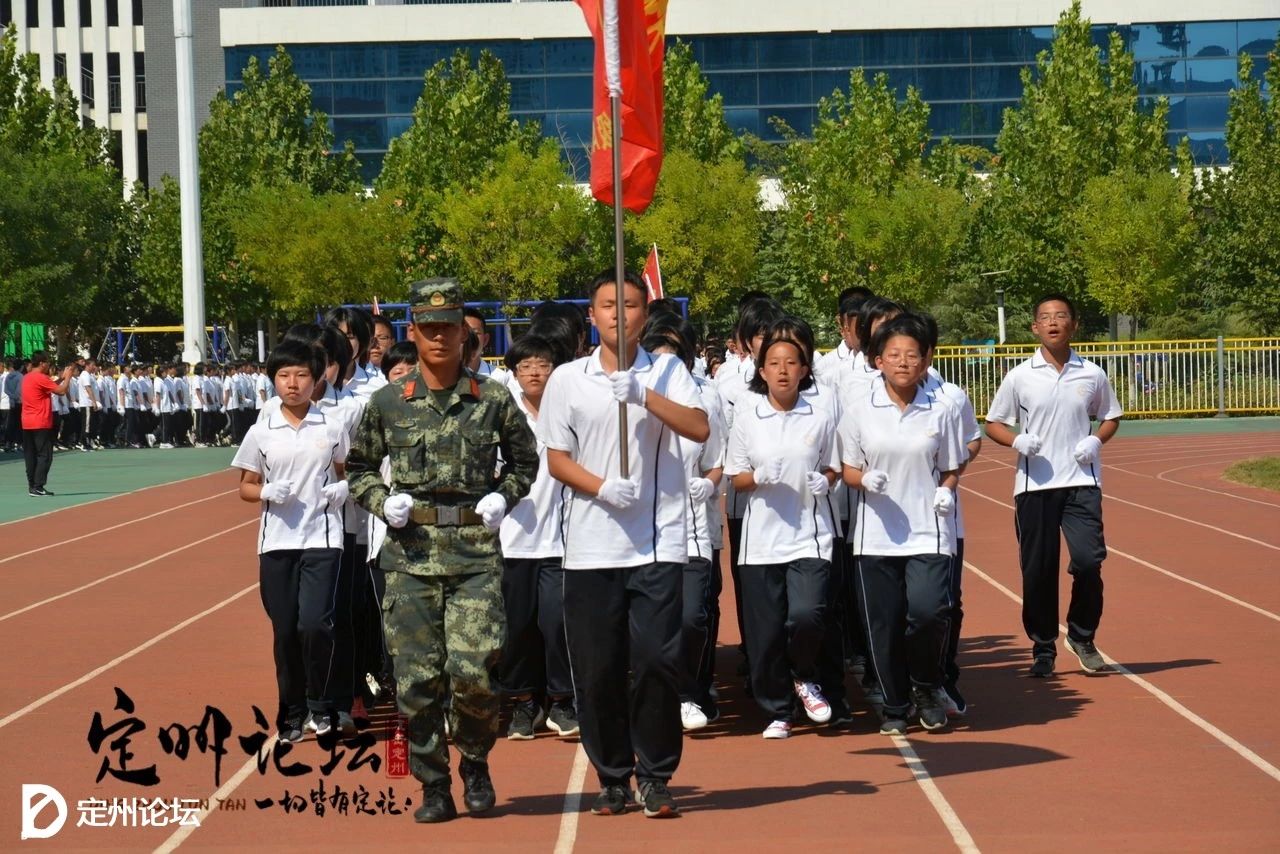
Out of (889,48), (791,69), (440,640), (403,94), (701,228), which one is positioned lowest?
(440,640)

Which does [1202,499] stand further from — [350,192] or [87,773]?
[350,192]

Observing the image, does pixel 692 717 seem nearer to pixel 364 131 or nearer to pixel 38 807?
pixel 38 807

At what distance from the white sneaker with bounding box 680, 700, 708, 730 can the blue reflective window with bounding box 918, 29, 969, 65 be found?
2436 inches

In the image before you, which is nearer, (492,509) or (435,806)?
(492,509)

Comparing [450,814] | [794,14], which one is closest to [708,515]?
[450,814]

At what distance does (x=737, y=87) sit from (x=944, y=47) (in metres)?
7.70

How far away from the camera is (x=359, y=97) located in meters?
67.7

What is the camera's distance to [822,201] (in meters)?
47.2

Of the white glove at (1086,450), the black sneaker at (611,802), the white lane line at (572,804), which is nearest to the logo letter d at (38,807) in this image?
the white lane line at (572,804)

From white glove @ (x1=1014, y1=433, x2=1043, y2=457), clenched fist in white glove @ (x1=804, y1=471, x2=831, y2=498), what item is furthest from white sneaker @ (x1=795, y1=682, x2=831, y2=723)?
white glove @ (x1=1014, y1=433, x2=1043, y2=457)

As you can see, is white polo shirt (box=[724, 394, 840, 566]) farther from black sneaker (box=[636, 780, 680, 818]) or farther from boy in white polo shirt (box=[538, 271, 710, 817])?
black sneaker (box=[636, 780, 680, 818])

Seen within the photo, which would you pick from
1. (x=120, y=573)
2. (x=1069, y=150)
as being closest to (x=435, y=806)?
(x=120, y=573)

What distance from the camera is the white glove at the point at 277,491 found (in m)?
7.65

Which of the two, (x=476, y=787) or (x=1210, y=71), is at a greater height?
(x=1210, y=71)
